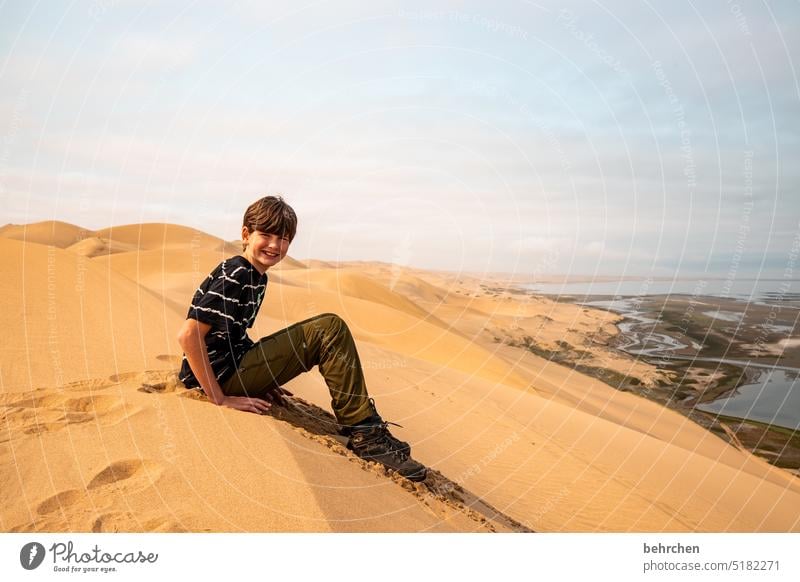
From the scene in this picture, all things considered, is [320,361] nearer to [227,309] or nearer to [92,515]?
[227,309]

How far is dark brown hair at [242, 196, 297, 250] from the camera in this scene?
399 centimetres

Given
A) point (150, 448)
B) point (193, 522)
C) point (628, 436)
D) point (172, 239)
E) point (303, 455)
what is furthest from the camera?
point (172, 239)

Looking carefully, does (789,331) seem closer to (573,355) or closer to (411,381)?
(573,355)

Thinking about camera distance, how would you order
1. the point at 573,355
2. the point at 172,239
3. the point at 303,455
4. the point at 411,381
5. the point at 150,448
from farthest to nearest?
1. the point at 172,239
2. the point at 573,355
3. the point at 411,381
4. the point at 303,455
5. the point at 150,448

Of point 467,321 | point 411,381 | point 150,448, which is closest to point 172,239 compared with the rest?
point 467,321

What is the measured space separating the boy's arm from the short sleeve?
0.18ft

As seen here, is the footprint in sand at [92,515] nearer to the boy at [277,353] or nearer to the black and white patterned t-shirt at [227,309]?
the boy at [277,353]

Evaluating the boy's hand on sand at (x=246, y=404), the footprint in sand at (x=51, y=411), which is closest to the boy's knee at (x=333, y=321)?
the boy's hand on sand at (x=246, y=404)

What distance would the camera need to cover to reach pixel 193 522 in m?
2.83

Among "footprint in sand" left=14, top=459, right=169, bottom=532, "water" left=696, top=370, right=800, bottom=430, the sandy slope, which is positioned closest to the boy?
the sandy slope

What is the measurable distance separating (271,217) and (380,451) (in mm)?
1795

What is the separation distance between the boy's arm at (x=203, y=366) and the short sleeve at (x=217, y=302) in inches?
2.2
